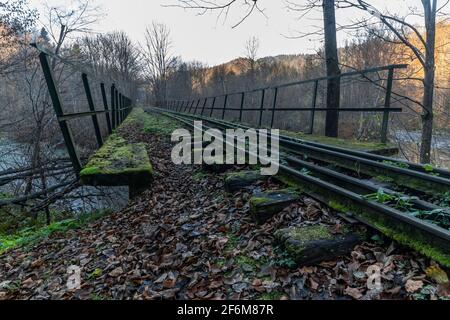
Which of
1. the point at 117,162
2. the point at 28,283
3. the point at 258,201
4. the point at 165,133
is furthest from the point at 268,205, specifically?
the point at 165,133

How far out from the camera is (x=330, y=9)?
7840mm

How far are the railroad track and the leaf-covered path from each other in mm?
119

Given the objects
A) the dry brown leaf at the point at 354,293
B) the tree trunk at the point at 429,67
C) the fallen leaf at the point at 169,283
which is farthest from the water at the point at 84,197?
the tree trunk at the point at 429,67

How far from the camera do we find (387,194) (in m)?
2.38

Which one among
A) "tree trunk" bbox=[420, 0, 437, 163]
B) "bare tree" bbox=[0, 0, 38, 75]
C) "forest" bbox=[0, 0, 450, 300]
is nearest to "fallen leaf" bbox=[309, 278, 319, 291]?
"forest" bbox=[0, 0, 450, 300]

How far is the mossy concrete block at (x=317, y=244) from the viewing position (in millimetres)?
1935

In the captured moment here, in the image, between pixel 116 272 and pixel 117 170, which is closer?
pixel 116 272

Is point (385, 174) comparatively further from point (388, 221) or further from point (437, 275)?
point (437, 275)

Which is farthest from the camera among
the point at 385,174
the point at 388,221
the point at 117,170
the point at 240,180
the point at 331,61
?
the point at 331,61

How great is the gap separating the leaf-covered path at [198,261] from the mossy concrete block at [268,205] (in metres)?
0.07

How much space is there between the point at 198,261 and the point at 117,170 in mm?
2340

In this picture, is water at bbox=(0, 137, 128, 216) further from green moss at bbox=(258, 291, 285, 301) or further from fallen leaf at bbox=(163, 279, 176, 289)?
green moss at bbox=(258, 291, 285, 301)

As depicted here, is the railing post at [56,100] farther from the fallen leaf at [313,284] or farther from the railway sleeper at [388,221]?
the fallen leaf at [313,284]

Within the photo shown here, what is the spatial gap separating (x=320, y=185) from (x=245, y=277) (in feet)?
4.11
